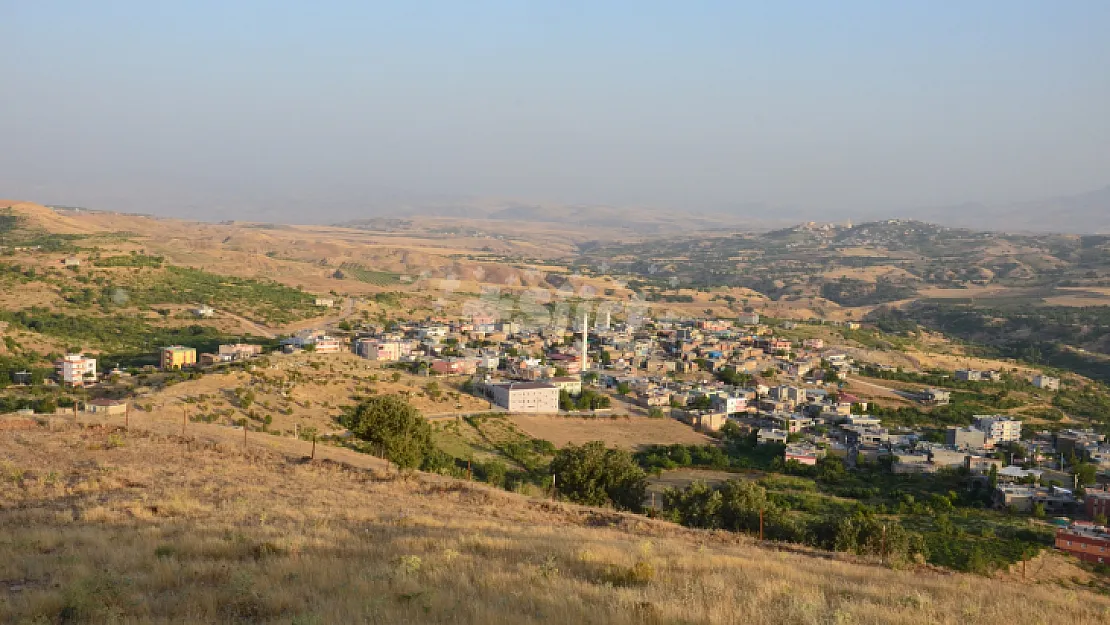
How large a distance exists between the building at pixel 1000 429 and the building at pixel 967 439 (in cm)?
34

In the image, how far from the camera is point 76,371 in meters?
31.6

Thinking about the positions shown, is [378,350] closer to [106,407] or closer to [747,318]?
[106,407]

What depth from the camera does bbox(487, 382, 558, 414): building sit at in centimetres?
3581

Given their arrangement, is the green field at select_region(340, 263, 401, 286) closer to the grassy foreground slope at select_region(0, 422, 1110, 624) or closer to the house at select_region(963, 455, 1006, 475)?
the house at select_region(963, 455, 1006, 475)

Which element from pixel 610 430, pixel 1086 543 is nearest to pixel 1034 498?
pixel 1086 543

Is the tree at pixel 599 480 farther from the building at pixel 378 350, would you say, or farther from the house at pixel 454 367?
the building at pixel 378 350

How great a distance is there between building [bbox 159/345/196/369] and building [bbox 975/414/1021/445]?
37505 millimetres

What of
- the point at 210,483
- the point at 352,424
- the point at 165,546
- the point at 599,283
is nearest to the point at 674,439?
the point at 352,424

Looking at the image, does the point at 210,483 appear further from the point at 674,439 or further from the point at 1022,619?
the point at 674,439

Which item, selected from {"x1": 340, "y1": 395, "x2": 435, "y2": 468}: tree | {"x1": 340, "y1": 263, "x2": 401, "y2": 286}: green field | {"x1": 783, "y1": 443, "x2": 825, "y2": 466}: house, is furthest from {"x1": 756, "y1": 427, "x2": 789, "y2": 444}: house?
{"x1": 340, "y1": 263, "x2": 401, "y2": 286}: green field

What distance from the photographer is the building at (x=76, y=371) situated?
1218 inches

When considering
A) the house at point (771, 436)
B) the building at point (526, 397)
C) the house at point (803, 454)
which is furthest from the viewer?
the building at point (526, 397)

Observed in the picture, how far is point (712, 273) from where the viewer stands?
124 metres

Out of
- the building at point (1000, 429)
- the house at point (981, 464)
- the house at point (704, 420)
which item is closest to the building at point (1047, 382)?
the building at point (1000, 429)
